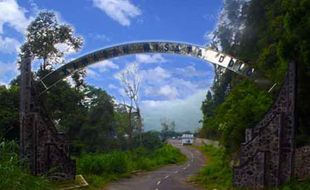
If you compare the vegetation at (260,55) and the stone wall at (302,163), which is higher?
the vegetation at (260,55)

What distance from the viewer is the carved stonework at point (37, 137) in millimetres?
23750

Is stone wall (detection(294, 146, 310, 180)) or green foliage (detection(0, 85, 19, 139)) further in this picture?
green foliage (detection(0, 85, 19, 139))

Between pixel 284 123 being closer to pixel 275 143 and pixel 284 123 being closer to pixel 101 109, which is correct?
pixel 275 143

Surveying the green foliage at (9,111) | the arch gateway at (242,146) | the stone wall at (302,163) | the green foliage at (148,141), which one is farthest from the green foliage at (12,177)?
the green foliage at (148,141)

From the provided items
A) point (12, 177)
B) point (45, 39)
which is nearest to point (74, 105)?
point (45, 39)

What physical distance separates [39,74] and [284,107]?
2742cm

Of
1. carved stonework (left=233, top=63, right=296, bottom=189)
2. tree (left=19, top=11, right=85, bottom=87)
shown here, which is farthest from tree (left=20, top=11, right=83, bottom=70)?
carved stonework (left=233, top=63, right=296, bottom=189)

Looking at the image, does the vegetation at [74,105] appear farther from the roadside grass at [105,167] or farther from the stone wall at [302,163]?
the stone wall at [302,163]

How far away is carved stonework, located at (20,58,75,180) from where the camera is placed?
77.9 ft

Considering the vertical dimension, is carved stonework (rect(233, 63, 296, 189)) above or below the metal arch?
below

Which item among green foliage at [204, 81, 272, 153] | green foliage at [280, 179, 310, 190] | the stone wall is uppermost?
green foliage at [204, 81, 272, 153]

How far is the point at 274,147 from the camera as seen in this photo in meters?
20.8

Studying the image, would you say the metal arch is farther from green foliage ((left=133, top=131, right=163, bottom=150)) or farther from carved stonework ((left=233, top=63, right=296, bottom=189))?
green foliage ((left=133, top=131, right=163, bottom=150))

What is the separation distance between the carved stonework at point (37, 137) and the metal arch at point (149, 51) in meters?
1.43
